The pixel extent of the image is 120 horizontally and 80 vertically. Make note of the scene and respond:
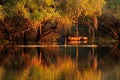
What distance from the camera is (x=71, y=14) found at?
44250 millimetres

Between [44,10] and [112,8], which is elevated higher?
[112,8]

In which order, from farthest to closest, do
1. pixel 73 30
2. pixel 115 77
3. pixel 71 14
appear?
1. pixel 73 30
2. pixel 71 14
3. pixel 115 77

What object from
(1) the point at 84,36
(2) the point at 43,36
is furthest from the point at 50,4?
(1) the point at 84,36

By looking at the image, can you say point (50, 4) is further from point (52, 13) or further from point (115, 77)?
point (115, 77)

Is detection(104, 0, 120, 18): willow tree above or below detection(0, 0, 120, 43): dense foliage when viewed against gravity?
above

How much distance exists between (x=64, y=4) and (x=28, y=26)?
229 inches

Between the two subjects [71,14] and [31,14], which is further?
[71,14]

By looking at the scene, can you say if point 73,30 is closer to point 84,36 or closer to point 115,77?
point 84,36

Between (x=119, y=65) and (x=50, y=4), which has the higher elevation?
(x=50, y=4)

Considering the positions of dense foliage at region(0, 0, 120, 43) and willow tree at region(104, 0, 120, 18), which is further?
willow tree at region(104, 0, 120, 18)

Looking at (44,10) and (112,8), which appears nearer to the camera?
(44,10)

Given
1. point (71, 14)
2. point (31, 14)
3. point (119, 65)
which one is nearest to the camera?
point (119, 65)

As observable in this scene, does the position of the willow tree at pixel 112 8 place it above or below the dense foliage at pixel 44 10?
above

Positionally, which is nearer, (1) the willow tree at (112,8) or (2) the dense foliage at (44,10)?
(2) the dense foliage at (44,10)
